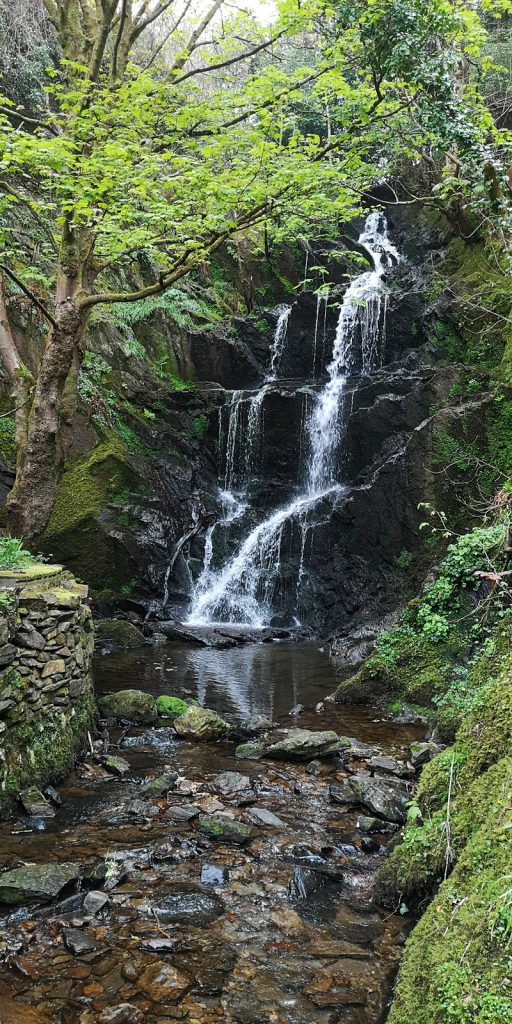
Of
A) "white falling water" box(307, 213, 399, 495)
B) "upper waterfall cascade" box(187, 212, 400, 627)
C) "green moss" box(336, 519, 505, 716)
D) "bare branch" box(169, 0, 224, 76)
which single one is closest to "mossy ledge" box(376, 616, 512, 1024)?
"green moss" box(336, 519, 505, 716)

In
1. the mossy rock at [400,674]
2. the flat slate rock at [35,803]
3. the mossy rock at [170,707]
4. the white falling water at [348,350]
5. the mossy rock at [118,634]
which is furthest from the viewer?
the white falling water at [348,350]

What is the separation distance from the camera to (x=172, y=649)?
12477 millimetres

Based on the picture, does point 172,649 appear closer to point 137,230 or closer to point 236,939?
point 137,230

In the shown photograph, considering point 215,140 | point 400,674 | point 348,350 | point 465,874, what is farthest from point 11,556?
point 348,350

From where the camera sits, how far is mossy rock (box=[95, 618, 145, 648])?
12293mm

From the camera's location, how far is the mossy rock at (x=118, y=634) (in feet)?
40.3

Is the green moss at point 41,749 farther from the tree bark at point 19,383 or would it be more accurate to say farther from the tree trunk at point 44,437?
the tree bark at point 19,383

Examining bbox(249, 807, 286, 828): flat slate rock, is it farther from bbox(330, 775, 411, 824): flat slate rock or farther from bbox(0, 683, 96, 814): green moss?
bbox(0, 683, 96, 814): green moss

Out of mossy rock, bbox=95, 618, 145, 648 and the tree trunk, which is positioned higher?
the tree trunk

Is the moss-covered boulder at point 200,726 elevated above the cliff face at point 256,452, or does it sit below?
below

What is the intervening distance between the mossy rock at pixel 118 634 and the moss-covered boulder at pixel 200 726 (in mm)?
5091

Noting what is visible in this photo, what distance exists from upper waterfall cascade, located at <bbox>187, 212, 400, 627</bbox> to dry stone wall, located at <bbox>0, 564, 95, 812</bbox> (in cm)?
889

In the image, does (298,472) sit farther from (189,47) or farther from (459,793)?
(459,793)

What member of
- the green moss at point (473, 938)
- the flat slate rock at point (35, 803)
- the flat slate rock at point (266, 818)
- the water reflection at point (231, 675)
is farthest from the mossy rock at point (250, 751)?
the green moss at point (473, 938)
